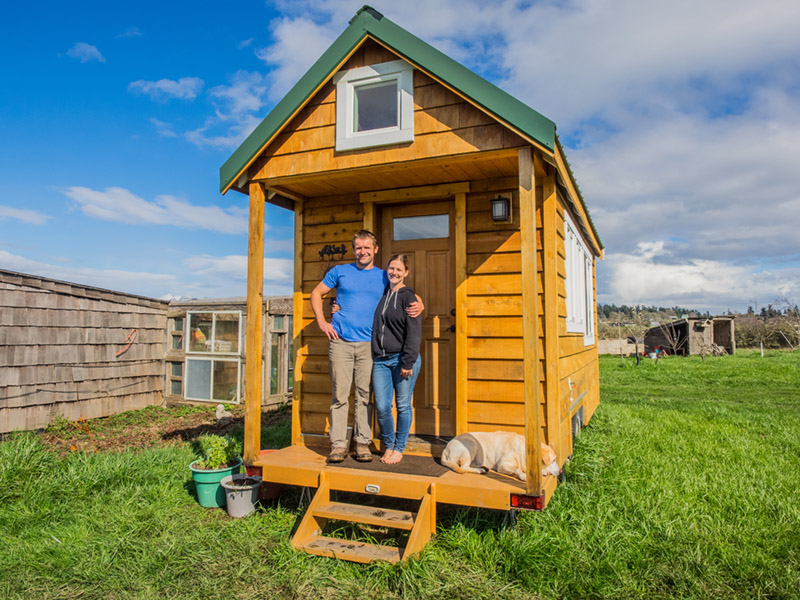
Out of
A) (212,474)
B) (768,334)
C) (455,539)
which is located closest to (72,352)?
(212,474)

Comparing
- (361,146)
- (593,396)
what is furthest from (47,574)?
(593,396)

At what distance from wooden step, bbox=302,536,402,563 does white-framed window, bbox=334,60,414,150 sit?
288 cm

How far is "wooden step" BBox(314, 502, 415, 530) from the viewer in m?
3.40

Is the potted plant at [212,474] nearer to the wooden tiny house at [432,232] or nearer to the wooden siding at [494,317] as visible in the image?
the wooden tiny house at [432,232]

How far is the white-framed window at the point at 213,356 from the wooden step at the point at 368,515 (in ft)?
24.4

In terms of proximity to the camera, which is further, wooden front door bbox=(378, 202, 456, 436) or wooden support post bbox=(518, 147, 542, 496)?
wooden front door bbox=(378, 202, 456, 436)

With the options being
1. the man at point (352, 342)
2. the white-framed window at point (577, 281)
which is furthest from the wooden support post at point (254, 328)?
the white-framed window at point (577, 281)

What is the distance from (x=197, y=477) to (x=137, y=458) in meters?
1.43

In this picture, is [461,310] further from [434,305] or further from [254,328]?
[254,328]

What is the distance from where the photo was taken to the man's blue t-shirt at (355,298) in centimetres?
417

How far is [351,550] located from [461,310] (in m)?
2.11

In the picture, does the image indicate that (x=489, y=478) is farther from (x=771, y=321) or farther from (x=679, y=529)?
(x=771, y=321)

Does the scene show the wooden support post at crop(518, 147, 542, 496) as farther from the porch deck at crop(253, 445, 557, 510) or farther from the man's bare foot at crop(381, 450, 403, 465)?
the man's bare foot at crop(381, 450, 403, 465)

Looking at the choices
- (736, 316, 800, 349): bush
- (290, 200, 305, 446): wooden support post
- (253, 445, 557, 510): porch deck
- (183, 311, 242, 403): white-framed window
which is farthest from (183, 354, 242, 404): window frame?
(736, 316, 800, 349): bush
